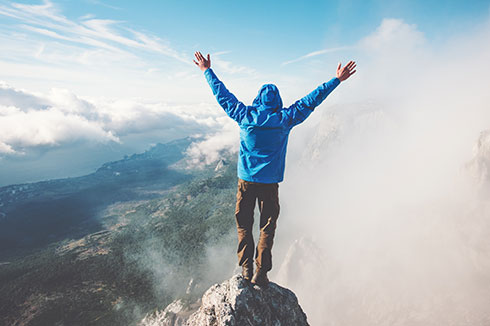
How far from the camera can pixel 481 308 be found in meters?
48.5

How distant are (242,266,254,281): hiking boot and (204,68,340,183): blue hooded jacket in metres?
4.07

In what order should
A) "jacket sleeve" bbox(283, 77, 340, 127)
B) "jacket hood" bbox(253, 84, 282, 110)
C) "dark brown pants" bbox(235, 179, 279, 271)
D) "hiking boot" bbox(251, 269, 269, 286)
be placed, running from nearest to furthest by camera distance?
"jacket sleeve" bbox(283, 77, 340, 127) → "jacket hood" bbox(253, 84, 282, 110) → "dark brown pants" bbox(235, 179, 279, 271) → "hiking boot" bbox(251, 269, 269, 286)

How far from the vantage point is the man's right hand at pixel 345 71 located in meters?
7.12

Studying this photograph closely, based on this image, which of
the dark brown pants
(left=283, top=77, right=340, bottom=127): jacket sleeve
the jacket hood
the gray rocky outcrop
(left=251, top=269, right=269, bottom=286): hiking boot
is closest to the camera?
(left=283, top=77, right=340, bottom=127): jacket sleeve

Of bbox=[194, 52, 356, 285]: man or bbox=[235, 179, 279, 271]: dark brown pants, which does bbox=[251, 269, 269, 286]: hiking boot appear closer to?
bbox=[235, 179, 279, 271]: dark brown pants

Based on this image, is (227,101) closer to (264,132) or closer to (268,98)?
(268,98)

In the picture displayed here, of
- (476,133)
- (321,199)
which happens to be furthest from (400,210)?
(321,199)

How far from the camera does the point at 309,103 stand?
6664 mm

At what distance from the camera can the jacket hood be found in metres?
6.89

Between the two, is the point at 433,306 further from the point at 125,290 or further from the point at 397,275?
the point at 125,290

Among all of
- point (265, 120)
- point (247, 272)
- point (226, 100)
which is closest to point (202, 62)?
point (226, 100)

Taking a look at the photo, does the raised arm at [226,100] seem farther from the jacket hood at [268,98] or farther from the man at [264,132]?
the jacket hood at [268,98]

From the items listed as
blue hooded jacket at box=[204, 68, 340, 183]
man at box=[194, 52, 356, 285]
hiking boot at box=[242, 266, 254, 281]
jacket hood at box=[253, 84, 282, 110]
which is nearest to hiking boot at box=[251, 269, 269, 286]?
hiking boot at box=[242, 266, 254, 281]

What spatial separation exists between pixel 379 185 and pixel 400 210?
44.6 meters
